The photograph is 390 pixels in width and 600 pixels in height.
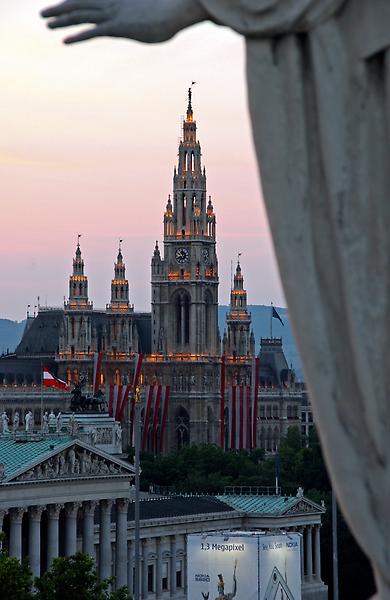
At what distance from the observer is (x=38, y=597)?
65312 millimetres

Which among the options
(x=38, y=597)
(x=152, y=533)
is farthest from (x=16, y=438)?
(x=38, y=597)

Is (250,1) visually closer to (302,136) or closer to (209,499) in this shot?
(302,136)

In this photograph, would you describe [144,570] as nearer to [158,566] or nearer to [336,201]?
[158,566]

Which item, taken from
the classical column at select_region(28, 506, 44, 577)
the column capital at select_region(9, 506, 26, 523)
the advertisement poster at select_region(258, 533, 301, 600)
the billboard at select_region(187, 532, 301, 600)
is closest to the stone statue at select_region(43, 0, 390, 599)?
the billboard at select_region(187, 532, 301, 600)

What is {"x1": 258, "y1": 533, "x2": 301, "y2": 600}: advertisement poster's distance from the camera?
3615 inches

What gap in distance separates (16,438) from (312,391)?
3680 inches

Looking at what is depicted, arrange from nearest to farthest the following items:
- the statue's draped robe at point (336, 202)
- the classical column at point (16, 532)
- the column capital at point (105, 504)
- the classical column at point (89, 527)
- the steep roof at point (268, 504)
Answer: the statue's draped robe at point (336, 202), the classical column at point (16, 532), the classical column at point (89, 527), the column capital at point (105, 504), the steep roof at point (268, 504)

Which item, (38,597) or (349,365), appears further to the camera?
(38,597)

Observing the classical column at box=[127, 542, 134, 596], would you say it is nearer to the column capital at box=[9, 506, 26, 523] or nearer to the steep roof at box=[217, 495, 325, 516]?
the column capital at box=[9, 506, 26, 523]

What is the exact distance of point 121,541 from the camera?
101m

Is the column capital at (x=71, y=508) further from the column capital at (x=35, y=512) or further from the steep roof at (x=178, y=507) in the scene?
the steep roof at (x=178, y=507)

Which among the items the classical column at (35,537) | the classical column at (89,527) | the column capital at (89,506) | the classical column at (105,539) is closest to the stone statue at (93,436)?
the classical column at (105,539)

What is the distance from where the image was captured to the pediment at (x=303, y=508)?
376 ft

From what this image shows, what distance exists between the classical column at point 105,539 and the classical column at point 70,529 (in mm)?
2820
